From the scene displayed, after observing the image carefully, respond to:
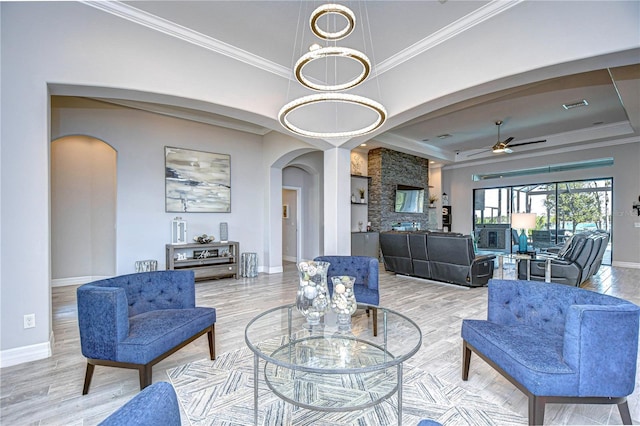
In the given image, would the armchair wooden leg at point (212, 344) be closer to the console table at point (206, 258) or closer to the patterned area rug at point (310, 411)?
the patterned area rug at point (310, 411)

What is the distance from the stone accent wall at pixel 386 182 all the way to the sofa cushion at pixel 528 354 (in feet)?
20.8

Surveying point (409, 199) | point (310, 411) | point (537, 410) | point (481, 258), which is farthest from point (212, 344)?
point (409, 199)

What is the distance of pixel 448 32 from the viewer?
10.9ft

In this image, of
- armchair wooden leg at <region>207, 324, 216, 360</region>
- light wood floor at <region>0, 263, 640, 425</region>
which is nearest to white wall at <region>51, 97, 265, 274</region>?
light wood floor at <region>0, 263, 640, 425</region>

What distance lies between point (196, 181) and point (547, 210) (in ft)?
34.5

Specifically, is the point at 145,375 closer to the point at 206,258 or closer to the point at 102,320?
the point at 102,320

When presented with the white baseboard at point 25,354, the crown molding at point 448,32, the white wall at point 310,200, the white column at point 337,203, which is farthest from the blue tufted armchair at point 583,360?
the white wall at point 310,200

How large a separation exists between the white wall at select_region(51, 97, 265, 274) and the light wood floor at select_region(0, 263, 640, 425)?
4.33 feet

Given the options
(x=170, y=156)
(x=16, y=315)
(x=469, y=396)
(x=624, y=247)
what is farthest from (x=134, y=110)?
(x=624, y=247)

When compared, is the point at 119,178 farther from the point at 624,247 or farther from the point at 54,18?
the point at 624,247

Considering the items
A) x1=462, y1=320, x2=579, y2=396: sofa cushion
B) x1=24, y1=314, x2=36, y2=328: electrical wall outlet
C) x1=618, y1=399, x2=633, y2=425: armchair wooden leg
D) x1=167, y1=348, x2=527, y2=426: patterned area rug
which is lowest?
x1=167, y1=348, x2=527, y2=426: patterned area rug

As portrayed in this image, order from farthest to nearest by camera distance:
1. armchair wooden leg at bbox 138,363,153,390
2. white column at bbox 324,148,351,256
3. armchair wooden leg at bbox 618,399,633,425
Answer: white column at bbox 324,148,351,256, armchair wooden leg at bbox 138,363,153,390, armchair wooden leg at bbox 618,399,633,425

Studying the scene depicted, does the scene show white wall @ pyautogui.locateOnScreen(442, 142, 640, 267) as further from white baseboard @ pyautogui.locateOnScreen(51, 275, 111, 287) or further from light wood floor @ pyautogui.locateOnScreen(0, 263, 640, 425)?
white baseboard @ pyautogui.locateOnScreen(51, 275, 111, 287)

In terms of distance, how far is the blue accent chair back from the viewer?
0.85m
